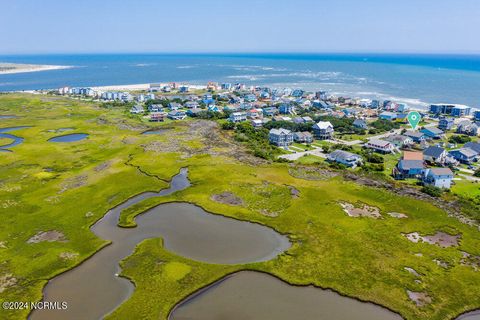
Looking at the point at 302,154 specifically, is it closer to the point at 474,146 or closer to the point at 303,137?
the point at 303,137

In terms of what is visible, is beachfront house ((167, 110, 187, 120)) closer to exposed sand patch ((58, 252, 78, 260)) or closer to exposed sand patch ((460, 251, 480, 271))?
exposed sand patch ((58, 252, 78, 260))

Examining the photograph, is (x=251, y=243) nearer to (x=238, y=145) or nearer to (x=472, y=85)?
(x=238, y=145)

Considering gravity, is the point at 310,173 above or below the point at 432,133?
below

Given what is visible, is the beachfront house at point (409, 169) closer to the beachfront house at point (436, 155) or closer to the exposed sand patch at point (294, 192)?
the beachfront house at point (436, 155)

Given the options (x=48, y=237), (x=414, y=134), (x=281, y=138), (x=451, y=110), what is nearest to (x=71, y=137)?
A: (x=48, y=237)

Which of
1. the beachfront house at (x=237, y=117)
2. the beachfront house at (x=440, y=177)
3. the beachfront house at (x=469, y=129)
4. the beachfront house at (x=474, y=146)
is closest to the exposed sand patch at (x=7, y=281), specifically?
the beachfront house at (x=440, y=177)

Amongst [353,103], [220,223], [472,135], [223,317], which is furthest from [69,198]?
[353,103]
